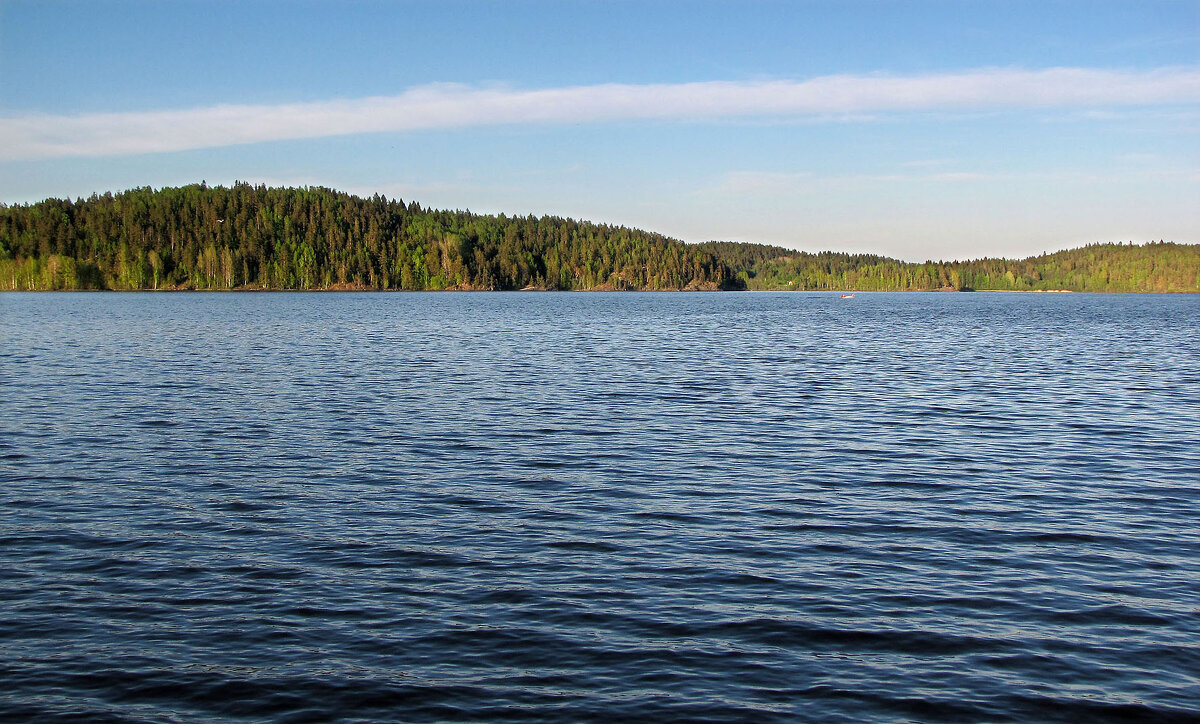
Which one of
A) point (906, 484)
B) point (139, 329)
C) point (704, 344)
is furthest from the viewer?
point (139, 329)

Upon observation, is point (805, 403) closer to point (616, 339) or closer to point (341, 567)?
point (341, 567)

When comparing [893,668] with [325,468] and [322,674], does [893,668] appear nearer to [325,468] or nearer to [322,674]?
[322,674]

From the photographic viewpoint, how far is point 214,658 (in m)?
11.3

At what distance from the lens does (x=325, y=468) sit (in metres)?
22.0

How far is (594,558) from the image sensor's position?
49.4 feet

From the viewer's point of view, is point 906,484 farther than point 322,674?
Yes

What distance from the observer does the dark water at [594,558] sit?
34.9 feet

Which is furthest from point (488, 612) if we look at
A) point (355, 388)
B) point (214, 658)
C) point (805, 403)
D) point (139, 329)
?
point (139, 329)

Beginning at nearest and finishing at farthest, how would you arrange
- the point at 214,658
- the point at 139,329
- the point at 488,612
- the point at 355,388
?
the point at 214,658
the point at 488,612
the point at 355,388
the point at 139,329

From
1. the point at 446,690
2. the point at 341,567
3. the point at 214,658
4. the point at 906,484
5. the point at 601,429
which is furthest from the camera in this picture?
the point at 601,429

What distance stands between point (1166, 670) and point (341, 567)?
1074 cm

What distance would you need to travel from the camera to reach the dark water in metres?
10.6

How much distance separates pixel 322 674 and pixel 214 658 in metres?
1.41

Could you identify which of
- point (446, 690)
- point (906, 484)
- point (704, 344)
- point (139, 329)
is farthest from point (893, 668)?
point (139, 329)
